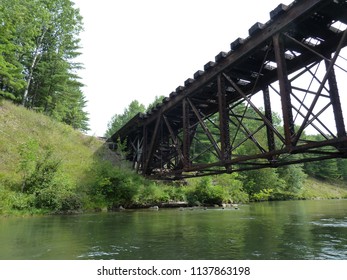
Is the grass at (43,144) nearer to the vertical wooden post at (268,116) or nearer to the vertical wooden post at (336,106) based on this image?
the vertical wooden post at (268,116)

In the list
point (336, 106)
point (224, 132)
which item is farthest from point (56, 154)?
point (336, 106)

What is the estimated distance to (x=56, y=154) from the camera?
73.3 ft

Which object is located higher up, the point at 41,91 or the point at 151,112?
the point at 41,91

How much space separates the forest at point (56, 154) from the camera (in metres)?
16.1

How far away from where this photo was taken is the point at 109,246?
686 centimetres

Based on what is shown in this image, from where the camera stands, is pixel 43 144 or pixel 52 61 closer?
pixel 43 144

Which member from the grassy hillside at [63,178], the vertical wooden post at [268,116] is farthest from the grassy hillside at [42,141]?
the vertical wooden post at [268,116]

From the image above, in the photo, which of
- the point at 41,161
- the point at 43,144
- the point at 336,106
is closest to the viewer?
the point at 336,106

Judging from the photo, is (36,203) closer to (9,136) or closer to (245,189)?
(9,136)

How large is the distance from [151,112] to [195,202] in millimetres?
9112

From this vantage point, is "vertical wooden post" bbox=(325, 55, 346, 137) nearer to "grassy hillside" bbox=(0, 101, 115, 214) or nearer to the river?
the river

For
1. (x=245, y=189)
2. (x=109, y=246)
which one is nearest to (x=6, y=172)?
(x=109, y=246)

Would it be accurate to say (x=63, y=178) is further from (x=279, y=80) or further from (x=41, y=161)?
(x=279, y=80)

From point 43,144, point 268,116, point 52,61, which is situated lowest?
point 268,116
